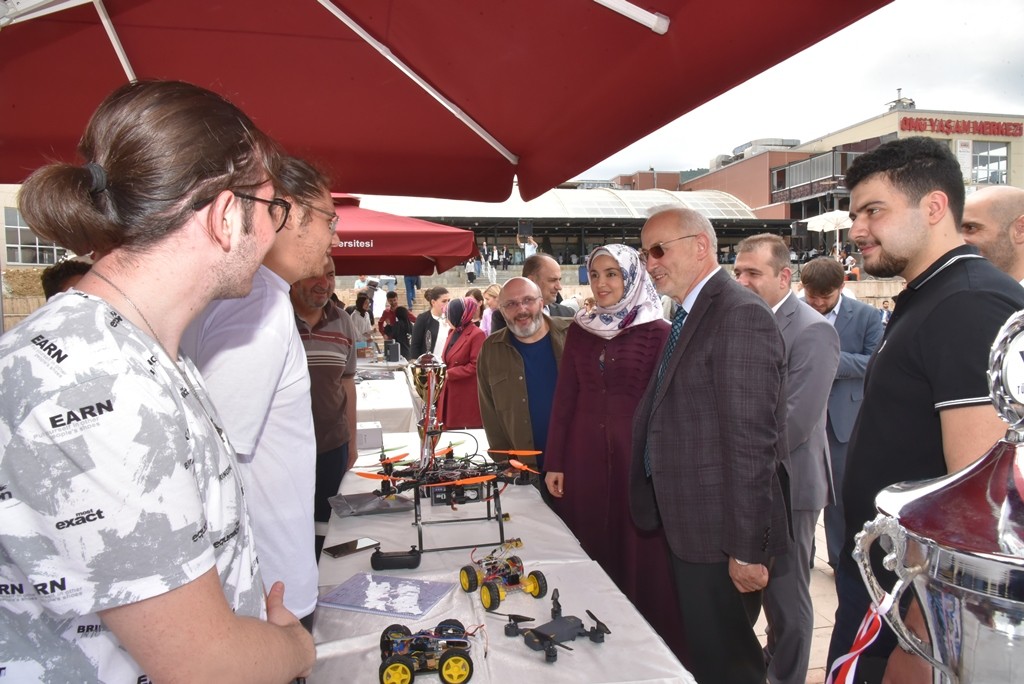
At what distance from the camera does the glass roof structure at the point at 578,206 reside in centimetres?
2756

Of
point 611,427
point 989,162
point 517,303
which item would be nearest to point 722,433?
point 611,427

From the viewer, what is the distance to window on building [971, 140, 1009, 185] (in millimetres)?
37500

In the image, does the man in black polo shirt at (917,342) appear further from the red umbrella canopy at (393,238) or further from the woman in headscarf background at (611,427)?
the red umbrella canopy at (393,238)

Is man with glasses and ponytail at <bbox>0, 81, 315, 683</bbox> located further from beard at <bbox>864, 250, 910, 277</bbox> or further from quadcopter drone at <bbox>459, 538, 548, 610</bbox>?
beard at <bbox>864, 250, 910, 277</bbox>

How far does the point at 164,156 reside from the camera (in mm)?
792

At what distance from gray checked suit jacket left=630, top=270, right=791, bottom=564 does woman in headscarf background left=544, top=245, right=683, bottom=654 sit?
437 mm

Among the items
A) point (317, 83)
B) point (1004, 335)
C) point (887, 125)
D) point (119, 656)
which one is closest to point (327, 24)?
point (317, 83)

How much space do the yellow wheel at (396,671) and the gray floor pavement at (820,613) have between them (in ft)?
6.92

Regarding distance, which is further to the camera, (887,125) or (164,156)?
(887,125)

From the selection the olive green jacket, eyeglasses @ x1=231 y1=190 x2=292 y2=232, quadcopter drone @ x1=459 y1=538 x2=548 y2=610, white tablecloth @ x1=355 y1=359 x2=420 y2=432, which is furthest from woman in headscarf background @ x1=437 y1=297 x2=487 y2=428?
eyeglasses @ x1=231 y1=190 x2=292 y2=232

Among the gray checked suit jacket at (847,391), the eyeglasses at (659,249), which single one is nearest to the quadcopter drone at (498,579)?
the eyeglasses at (659,249)

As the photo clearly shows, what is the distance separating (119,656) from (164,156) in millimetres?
629

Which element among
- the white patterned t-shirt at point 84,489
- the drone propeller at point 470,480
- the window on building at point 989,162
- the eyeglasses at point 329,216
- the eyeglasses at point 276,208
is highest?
the window on building at point 989,162

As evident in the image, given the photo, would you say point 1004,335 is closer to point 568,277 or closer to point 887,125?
point 568,277
